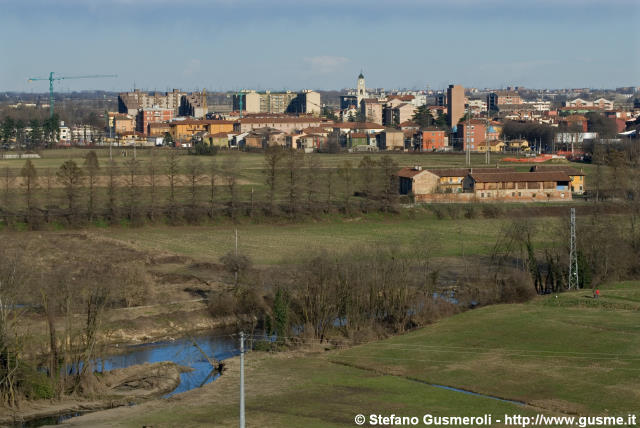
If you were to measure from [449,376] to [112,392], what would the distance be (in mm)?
6362

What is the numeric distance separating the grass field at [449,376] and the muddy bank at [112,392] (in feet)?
2.47

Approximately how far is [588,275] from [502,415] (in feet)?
38.9

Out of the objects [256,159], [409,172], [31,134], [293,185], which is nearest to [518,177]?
[409,172]

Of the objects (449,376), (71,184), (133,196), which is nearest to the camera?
(449,376)

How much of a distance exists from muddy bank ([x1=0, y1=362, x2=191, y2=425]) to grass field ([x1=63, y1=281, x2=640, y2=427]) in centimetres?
75

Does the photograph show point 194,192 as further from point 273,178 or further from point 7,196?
point 7,196

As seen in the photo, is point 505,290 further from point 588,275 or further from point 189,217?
point 189,217

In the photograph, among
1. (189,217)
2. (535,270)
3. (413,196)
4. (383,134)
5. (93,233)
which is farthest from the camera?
(383,134)

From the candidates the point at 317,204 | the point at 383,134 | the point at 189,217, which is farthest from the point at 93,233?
the point at 383,134

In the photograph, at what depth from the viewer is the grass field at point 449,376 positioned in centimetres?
1412

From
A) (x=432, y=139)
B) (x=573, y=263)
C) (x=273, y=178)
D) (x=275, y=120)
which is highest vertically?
(x=275, y=120)

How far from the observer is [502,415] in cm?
1368

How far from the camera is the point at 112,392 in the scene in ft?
53.9

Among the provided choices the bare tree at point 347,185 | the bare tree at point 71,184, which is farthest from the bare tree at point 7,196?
the bare tree at point 347,185
